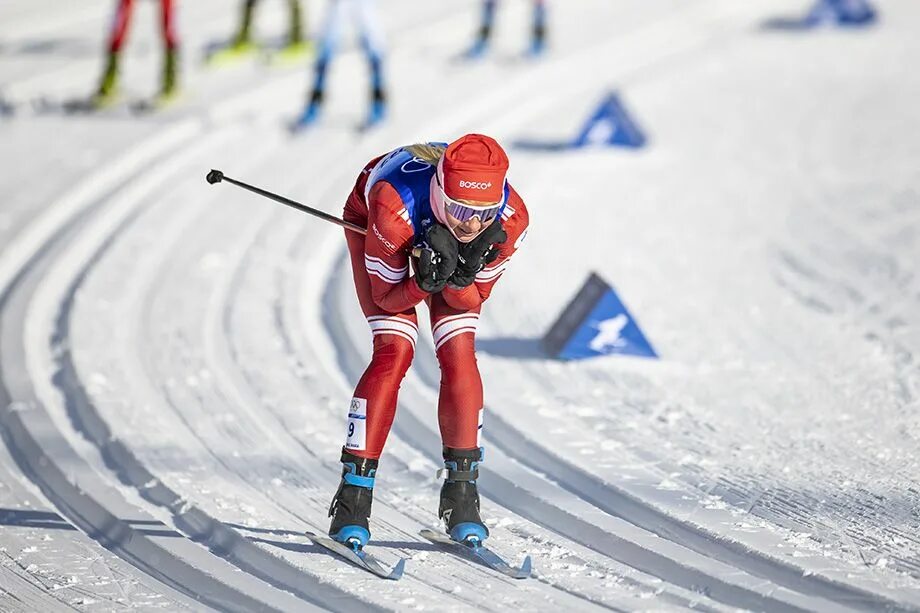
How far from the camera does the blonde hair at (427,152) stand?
17.2 feet

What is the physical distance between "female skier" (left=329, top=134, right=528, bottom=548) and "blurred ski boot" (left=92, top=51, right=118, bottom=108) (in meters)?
6.55

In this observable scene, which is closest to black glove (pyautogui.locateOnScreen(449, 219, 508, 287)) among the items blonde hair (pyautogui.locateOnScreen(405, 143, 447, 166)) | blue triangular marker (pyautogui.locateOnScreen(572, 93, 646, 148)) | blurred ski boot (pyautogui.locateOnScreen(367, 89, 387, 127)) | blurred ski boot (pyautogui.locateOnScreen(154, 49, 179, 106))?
blonde hair (pyautogui.locateOnScreen(405, 143, 447, 166))

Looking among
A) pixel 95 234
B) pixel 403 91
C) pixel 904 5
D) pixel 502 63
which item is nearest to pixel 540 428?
pixel 95 234

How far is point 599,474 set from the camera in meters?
6.02

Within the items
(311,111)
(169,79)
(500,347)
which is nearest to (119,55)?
(169,79)

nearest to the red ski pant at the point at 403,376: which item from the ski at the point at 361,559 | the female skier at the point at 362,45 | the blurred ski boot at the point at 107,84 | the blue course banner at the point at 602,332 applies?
Answer: the ski at the point at 361,559

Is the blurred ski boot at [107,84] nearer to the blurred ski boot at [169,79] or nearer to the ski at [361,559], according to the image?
the blurred ski boot at [169,79]

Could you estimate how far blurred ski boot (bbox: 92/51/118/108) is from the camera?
11.4 meters

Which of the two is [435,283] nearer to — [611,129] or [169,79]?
[611,129]

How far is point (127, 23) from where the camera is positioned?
1127 cm

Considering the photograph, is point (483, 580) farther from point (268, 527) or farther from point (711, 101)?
point (711, 101)

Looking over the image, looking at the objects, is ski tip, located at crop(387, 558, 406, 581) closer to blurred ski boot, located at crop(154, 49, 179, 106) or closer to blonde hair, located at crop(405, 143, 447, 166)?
blonde hair, located at crop(405, 143, 447, 166)

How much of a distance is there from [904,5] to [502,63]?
20.4ft

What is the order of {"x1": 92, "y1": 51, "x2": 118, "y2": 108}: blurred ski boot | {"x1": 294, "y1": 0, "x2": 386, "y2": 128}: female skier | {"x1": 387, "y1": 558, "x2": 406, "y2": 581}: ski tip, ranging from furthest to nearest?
{"x1": 92, "y1": 51, "x2": 118, "y2": 108}: blurred ski boot
{"x1": 294, "y1": 0, "x2": 386, "y2": 128}: female skier
{"x1": 387, "y1": 558, "x2": 406, "y2": 581}: ski tip
